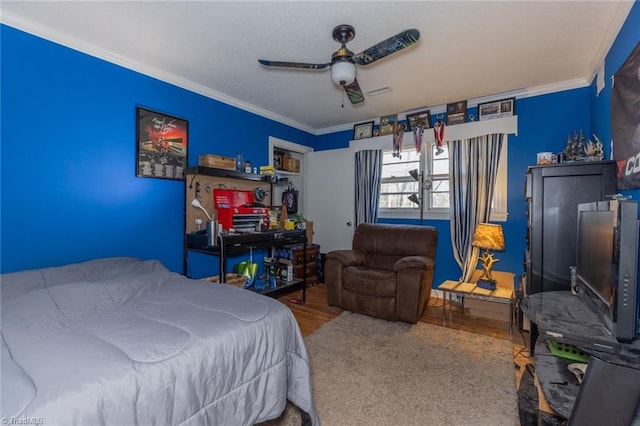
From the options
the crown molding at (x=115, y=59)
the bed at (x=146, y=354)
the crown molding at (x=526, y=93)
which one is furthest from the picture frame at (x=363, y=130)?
the bed at (x=146, y=354)

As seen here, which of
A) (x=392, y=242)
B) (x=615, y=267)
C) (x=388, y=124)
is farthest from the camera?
(x=388, y=124)

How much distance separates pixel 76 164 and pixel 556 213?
377cm

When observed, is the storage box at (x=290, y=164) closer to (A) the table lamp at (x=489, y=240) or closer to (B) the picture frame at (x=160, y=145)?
(B) the picture frame at (x=160, y=145)

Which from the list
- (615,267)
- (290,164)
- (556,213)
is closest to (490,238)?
(556,213)

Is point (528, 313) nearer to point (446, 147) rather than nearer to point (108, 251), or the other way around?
point (446, 147)

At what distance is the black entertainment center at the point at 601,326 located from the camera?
82 centimetres

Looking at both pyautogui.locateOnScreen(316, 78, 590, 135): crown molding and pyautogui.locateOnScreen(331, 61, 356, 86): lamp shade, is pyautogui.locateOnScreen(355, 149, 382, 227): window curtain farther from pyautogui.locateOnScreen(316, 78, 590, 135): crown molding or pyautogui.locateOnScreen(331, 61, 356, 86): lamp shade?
pyautogui.locateOnScreen(331, 61, 356, 86): lamp shade

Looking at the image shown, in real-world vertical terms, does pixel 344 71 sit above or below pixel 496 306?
above

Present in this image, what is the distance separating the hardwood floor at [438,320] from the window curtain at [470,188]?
0.53m

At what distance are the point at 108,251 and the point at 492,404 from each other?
10.1 feet

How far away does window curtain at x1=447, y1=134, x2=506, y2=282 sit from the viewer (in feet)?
11.4

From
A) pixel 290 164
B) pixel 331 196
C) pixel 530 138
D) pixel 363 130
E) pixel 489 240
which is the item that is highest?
pixel 363 130

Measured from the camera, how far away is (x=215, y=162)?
3.12 m

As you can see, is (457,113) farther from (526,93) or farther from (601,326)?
(601,326)
